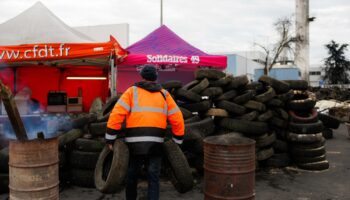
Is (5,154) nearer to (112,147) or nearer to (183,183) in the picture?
(112,147)

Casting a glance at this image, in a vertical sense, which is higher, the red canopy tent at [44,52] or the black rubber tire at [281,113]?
the red canopy tent at [44,52]

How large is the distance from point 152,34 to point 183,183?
9.37 metres

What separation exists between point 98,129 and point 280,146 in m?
4.07

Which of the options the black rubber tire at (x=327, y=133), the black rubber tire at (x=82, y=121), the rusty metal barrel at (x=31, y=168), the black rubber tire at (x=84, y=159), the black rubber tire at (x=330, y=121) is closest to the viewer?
the rusty metal barrel at (x=31, y=168)

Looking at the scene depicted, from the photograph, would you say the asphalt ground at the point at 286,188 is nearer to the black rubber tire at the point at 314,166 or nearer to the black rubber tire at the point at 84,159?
the black rubber tire at the point at 314,166

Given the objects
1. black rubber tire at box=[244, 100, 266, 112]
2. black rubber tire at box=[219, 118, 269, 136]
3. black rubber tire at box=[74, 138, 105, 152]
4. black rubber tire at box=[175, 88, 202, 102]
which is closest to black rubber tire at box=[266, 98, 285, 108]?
black rubber tire at box=[244, 100, 266, 112]

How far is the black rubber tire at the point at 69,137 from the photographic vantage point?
5.96 m

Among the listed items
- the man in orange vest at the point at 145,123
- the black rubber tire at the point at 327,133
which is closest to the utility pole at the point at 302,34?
the black rubber tire at the point at 327,133

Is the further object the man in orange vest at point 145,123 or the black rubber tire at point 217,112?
the black rubber tire at point 217,112

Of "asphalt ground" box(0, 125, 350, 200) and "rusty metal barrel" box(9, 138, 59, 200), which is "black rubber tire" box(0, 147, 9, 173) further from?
"rusty metal barrel" box(9, 138, 59, 200)

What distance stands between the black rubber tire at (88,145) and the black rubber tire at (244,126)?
2.58m

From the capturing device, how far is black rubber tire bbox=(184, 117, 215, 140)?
611cm

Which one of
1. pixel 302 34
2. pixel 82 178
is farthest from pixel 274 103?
pixel 302 34

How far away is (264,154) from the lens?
7.22m
